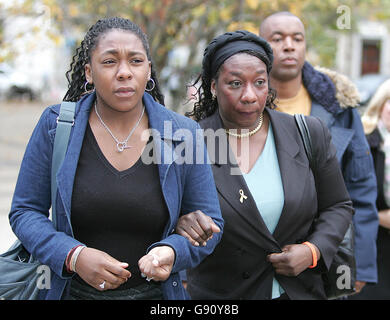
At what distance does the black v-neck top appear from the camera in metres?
2.08

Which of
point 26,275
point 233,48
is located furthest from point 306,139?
point 26,275

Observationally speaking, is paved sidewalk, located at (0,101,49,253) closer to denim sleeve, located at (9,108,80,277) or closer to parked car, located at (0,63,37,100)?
denim sleeve, located at (9,108,80,277)

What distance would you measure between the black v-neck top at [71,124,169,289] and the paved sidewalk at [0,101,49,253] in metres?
3.90

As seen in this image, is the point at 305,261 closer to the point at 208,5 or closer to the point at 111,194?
the point at 111,194

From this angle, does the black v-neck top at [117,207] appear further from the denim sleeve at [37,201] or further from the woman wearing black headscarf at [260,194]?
the woman wearing black headscarf at [260,194]

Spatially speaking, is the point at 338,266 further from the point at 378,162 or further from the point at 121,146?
the point at 121,146

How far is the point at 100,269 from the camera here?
196cm

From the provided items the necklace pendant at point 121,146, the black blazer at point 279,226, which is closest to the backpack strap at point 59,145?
the necklace pendant at point 121,146

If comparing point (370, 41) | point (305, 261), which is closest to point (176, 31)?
point (305, 261)

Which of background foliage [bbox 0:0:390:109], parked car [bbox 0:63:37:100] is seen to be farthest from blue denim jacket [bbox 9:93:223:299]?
parked car [bbox 0:63:37:100]

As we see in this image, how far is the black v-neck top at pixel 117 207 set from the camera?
2080 millimetres

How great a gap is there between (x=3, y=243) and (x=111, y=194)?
450 cm
